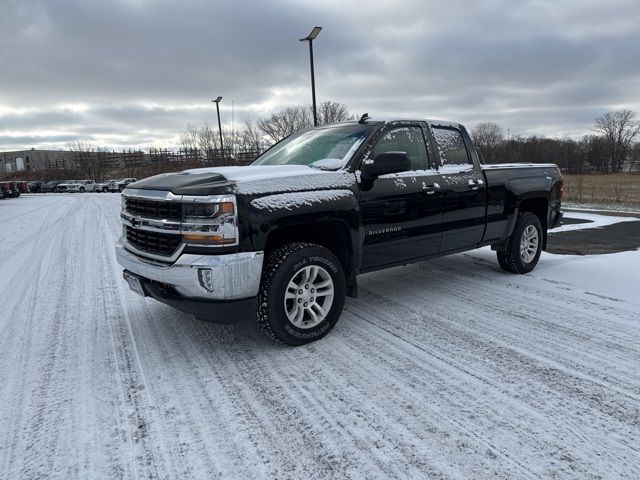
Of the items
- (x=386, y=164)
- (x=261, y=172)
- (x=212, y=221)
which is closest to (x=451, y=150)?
(x=386, y=164)

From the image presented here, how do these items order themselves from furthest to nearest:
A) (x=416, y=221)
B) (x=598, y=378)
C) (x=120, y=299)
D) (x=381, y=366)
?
(x=120, y=299), (x=416, y=221), (x=381, y=366), (x=598, y=378)

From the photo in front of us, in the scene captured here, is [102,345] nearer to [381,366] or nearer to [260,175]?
[260,175]

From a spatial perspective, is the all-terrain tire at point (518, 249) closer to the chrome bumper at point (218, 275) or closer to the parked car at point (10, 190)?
the chrome bumper at point (218, 275)

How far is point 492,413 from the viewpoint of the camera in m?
2.74

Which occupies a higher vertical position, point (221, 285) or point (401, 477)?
point (221, 285)

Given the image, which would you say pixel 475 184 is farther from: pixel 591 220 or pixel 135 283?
pixel 591 220

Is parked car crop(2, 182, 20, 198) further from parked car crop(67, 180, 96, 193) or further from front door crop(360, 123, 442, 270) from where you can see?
front door crop(360, 123, 442, 270)

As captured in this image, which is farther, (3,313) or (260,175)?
(3,313)

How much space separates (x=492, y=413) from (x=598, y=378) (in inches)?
39.0

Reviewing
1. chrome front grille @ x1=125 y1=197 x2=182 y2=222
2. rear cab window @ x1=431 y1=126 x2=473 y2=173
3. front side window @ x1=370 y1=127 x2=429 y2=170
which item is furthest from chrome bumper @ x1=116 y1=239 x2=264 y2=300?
rear cab window @ x1=431 y1=126 x2=473 y2=173

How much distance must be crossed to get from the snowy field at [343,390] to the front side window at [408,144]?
1.52m

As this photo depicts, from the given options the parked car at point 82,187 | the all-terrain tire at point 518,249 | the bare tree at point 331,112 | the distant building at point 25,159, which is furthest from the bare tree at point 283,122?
the distant building at point 25,159

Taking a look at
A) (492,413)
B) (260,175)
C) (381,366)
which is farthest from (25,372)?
(492,413)

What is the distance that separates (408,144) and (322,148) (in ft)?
2.98
